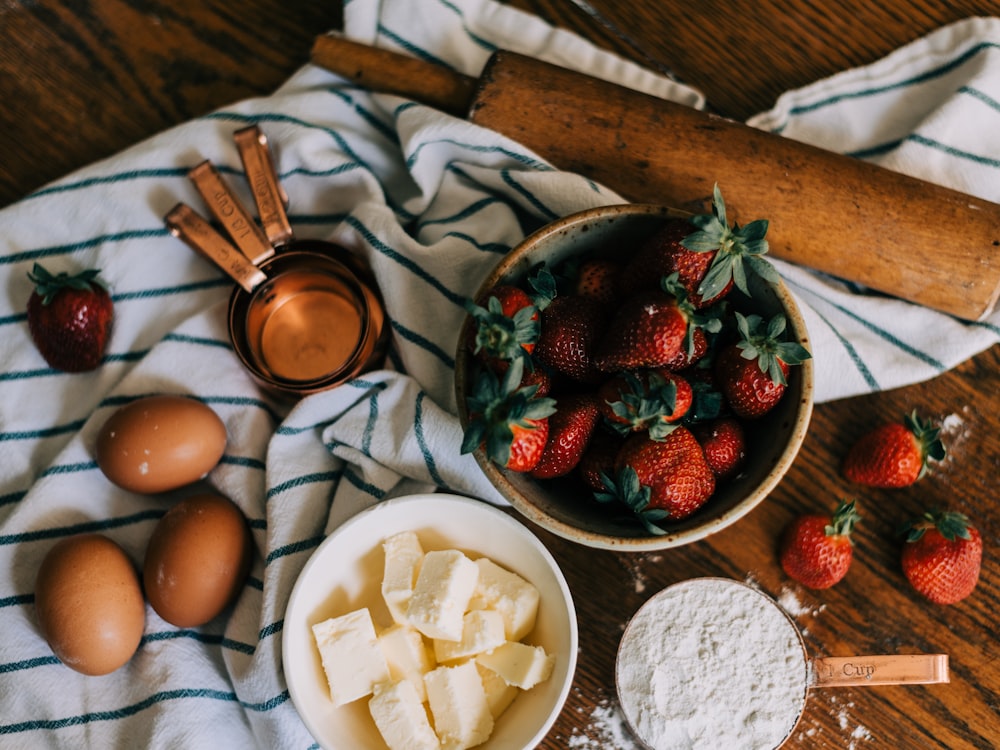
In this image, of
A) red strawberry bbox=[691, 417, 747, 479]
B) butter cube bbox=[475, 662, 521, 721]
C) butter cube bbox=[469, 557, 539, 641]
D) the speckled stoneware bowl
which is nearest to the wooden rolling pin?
the speckled stoneware bowl

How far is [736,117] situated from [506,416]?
0.58m

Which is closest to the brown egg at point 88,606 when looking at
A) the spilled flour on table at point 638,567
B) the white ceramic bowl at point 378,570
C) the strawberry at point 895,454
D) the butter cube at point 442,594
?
the white ceramic bowl at point 378,570

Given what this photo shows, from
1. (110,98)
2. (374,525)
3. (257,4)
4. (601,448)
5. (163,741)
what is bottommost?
(163,741)

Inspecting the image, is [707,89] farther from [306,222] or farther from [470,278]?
[306,222]

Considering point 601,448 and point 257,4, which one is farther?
point 257,4

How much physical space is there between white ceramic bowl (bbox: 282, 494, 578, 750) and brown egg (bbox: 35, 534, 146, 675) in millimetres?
192

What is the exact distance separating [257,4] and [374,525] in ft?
2.30

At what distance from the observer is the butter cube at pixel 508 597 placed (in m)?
0.88

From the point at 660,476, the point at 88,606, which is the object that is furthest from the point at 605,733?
the point at 88,606

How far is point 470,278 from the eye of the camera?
959 mm

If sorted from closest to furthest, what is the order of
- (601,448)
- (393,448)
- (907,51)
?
(601,448), (393,448), (907,51)

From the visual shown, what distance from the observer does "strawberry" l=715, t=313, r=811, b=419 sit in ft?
2.47

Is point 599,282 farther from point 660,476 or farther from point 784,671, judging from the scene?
point 784,671

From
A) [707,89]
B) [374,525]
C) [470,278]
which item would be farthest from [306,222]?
[707,89]
